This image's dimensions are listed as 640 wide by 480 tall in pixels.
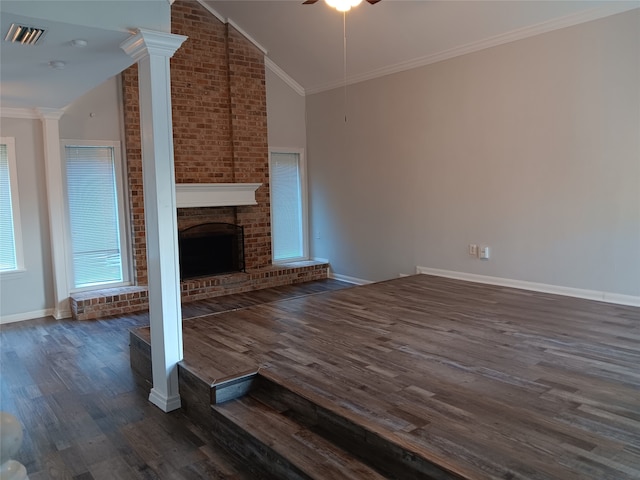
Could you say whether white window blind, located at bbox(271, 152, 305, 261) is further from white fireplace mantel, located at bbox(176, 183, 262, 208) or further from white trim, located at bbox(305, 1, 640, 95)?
white trim, located at bbox(305, 1, 640, 95)

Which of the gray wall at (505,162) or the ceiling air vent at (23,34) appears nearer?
the ceiling air vent at (23,34)

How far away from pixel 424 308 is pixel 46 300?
14.1 ft

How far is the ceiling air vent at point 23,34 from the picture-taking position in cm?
262

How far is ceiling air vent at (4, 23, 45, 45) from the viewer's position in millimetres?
2619

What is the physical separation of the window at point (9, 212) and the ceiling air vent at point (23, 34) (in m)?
2.83

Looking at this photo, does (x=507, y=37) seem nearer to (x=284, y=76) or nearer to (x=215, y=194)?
(x=284, y=76)

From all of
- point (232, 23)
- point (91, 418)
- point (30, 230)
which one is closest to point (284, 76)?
point (232, 23)

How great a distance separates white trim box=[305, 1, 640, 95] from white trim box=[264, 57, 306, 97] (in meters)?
0.82

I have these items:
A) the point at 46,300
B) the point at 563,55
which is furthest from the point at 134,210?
the point at 563,55

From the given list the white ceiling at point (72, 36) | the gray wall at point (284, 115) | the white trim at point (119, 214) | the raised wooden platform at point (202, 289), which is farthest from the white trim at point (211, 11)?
the raised wooden platform at point (202, 289)

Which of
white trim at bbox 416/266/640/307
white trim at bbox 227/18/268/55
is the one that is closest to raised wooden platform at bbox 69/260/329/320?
white trim at bbox 416/266/640/307

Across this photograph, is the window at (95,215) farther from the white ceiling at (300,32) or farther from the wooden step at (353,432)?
the wooden step at (353,432)

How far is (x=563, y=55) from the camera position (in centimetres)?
446

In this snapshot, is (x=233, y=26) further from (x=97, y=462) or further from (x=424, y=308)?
(x=97, y=462)
